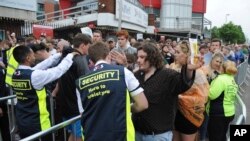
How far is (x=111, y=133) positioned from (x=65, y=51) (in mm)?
2527

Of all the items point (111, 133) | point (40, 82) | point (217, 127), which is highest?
point (40, 82)

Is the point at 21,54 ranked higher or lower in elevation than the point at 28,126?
higher

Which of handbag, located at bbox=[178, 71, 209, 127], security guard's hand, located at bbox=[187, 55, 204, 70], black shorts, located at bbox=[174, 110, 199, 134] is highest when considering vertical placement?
security guard's hand, located at bbox=[187, 55, 204, 70]

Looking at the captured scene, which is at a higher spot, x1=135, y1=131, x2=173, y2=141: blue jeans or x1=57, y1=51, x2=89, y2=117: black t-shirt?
x1=57, y1=51, x2=89, y2=117: black t-shirt

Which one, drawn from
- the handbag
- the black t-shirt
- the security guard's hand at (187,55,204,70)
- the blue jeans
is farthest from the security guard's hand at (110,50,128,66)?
the handbag

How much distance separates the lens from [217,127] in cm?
582

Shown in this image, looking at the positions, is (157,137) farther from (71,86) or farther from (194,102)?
(71,86)

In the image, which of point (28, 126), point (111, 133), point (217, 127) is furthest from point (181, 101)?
point (28, 126)

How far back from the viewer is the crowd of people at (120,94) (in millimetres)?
3301

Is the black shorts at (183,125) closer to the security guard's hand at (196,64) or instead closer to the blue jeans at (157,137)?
the blue jeans at (157,137)

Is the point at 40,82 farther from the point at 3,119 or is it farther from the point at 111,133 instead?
the point at 3,119

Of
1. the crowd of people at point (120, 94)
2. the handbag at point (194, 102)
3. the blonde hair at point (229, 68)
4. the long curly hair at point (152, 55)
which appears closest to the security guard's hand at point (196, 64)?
the crowd of people at point (120, 94)

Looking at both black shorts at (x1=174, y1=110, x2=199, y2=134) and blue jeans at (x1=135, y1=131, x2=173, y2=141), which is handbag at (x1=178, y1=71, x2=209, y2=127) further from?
blue jeans at (x1=135, y1=131, x2=173, y2=141)

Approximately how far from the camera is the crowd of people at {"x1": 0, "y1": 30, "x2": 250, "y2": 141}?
3301 mm
